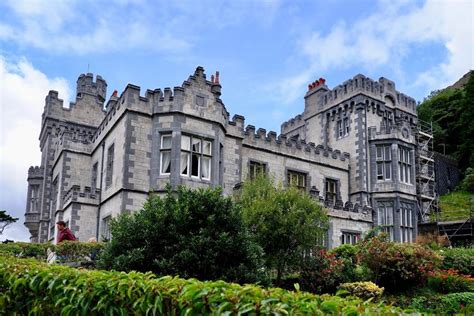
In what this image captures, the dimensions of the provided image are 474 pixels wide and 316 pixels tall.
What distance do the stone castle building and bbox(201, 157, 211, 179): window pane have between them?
4cm

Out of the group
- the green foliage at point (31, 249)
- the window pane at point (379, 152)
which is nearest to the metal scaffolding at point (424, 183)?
the window pane at point (379, 152)

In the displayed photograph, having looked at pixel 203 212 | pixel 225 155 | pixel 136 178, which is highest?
pixel 225 155

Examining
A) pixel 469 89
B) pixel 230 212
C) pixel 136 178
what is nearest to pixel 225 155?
pixel 136 178

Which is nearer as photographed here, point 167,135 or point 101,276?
point 101,276

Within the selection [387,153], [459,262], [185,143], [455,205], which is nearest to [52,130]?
[185,143]

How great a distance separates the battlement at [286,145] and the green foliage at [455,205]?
32.6 ft

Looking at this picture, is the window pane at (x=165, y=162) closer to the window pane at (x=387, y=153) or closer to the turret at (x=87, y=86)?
the turret at (x=87, y=86)

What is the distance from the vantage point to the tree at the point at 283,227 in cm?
1487

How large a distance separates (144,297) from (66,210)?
19367 mm

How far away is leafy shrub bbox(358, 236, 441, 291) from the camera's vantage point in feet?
51.8

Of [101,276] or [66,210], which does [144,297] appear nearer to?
[101,276]

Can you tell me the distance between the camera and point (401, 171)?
93.4 ft

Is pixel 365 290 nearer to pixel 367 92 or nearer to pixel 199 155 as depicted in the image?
pixel 199 155

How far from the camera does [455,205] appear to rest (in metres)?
37.4
